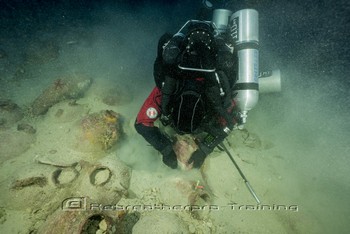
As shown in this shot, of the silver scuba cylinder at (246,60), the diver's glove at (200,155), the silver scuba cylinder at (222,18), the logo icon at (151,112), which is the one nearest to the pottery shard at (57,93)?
the logo icon at (151,112)

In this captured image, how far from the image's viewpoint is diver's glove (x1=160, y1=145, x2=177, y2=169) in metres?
3.77

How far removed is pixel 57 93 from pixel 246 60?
4.01 meters

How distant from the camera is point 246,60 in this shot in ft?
11.6

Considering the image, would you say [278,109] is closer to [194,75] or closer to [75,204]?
[194,75]

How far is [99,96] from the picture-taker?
17.3 ft

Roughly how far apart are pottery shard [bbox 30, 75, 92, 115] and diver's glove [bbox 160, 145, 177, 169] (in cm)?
274

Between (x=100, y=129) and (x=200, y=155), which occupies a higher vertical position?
(x=100, y=129)

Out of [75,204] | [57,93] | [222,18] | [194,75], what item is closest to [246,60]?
[194,75]

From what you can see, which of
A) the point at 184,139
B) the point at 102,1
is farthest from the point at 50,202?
the point at 102,1

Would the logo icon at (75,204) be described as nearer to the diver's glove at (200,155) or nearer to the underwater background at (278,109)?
the underwater background at (278,109)

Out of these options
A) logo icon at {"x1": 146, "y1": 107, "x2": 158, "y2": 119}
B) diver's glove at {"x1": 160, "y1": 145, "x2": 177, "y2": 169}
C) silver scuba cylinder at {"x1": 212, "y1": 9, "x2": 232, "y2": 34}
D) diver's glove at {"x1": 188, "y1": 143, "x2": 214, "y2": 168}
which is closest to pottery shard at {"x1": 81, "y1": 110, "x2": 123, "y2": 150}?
logo icon at {"x1": 146, "y1": 107, "x2": 158, "y2": 119}

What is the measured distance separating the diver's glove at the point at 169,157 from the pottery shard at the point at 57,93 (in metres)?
2.74

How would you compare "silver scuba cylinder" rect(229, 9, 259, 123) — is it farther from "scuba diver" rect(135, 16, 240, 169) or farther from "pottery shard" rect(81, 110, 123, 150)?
"pottery shard" rect(81, 110, 123, 150)

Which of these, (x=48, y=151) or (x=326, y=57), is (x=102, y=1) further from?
(x=326, y=57)
